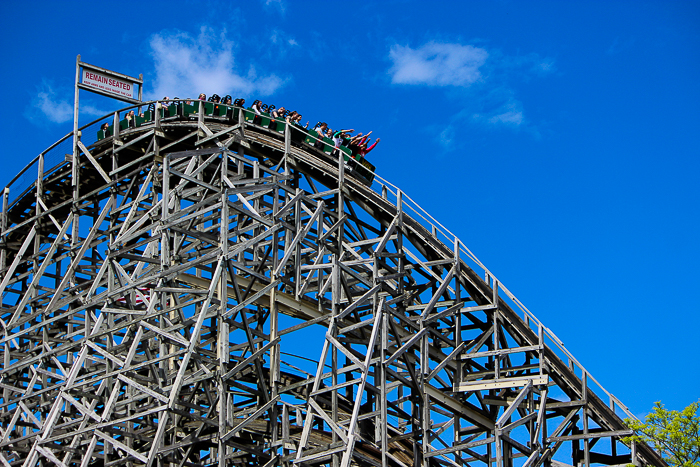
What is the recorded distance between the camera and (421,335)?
935 inches

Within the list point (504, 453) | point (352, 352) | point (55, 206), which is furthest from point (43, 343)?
point (504, 453)

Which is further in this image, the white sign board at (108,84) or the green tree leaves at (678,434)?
the white sign board at (108,84)

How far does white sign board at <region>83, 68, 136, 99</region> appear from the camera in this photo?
2944 centimetres

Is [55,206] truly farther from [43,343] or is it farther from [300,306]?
[300,306]

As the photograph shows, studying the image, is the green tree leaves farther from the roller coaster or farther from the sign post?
the sign post

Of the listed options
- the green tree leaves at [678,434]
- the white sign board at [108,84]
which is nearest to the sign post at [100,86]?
the white sign board at [108,84]

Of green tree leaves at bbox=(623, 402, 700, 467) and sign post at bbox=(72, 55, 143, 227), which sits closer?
green tree leaves at bbox=(623, 402, 700, 467)

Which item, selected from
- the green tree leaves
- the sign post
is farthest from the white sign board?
the green tree leaves

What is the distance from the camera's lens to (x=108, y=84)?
29.9 m

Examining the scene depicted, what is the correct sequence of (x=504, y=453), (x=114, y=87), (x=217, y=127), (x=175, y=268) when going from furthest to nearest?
(x=114, y=87) → (x=217, y=127) → (x=504, y=453) → (x=175, y=268)

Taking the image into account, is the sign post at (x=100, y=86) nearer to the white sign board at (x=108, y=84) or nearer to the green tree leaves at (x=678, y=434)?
the white sign board at (x=108, y=84)

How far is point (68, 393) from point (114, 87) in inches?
422

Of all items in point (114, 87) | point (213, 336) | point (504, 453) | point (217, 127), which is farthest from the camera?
point (114, 87)

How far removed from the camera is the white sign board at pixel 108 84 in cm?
2944
